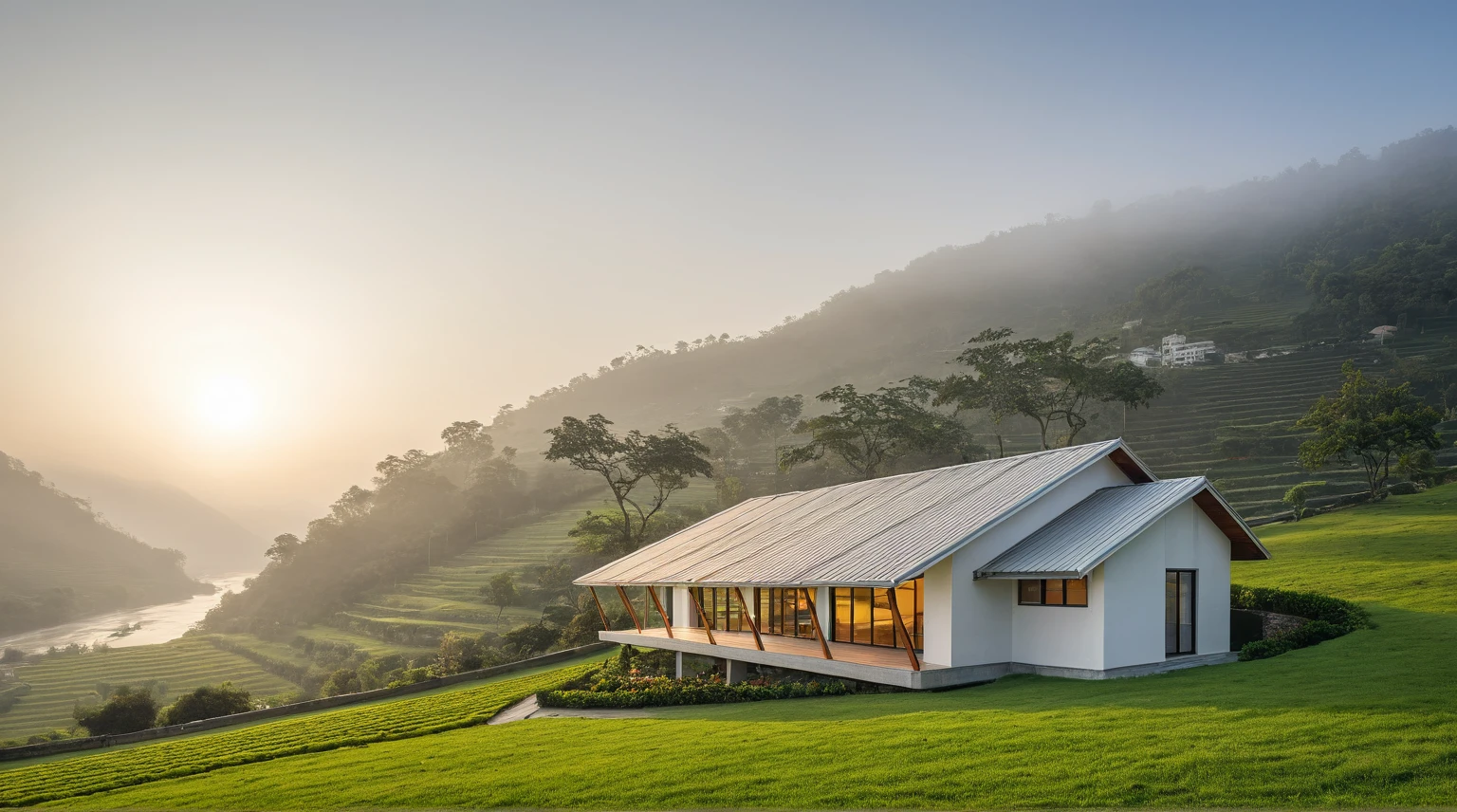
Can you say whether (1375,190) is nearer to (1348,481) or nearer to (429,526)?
(1348,481)

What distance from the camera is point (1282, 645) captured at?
1902 centimetres

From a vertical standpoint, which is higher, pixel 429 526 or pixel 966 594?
pixel 966 594

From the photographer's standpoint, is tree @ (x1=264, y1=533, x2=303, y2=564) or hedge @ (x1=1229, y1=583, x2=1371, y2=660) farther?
tree @ (x1=264, y1=533, x2=303, y2=564)

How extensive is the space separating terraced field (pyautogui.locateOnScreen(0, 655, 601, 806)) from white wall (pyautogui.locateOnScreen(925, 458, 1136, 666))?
11.3m

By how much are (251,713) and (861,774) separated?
2863cm

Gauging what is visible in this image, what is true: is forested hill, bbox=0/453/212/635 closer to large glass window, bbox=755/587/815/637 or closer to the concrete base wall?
large glass window, bbox=755/587/815/637

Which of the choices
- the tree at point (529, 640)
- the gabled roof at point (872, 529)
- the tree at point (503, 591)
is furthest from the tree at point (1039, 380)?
the tree at point (503, 591)

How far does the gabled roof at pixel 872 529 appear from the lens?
1897 cm

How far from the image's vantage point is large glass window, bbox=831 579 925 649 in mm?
20953

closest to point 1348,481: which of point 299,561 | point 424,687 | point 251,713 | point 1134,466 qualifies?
point 1134,466

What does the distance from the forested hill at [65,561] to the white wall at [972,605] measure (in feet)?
429

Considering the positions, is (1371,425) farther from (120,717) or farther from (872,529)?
(120,717)

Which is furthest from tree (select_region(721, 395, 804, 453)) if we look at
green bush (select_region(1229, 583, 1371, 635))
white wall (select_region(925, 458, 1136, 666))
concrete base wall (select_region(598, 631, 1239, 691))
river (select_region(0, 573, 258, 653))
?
white wall (select_region(925, 458, 1136, 666))

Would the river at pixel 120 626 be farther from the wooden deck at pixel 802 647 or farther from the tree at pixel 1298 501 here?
the tree at pixel 1298 501
